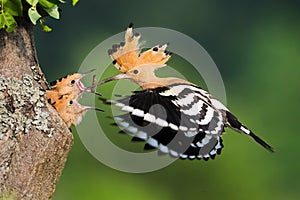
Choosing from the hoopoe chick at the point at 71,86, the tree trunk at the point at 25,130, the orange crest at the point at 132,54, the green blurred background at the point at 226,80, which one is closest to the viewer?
the tree trunk at the point at 25,130

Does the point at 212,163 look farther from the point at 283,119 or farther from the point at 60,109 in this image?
the point at 60,109

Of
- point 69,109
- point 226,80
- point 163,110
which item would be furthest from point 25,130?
point 226,80

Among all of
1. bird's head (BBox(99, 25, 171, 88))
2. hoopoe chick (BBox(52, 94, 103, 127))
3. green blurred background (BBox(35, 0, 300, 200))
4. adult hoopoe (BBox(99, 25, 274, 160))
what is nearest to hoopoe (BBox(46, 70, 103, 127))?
hoopoe chick (BBox(52, 94, 103, 127))

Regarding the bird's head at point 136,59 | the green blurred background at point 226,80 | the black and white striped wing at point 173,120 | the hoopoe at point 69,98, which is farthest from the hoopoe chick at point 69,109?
the green blurred background at point 226,80

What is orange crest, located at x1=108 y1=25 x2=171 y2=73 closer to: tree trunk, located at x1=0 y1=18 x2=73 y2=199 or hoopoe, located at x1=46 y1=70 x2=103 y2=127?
hoopoe, located at x1=46 y1=70 x2=103 y2=127

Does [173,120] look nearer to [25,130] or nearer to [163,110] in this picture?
[163,110]

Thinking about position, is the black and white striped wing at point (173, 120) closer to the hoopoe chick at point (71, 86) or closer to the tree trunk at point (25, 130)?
the hoopoe chick at point (71, 86)
